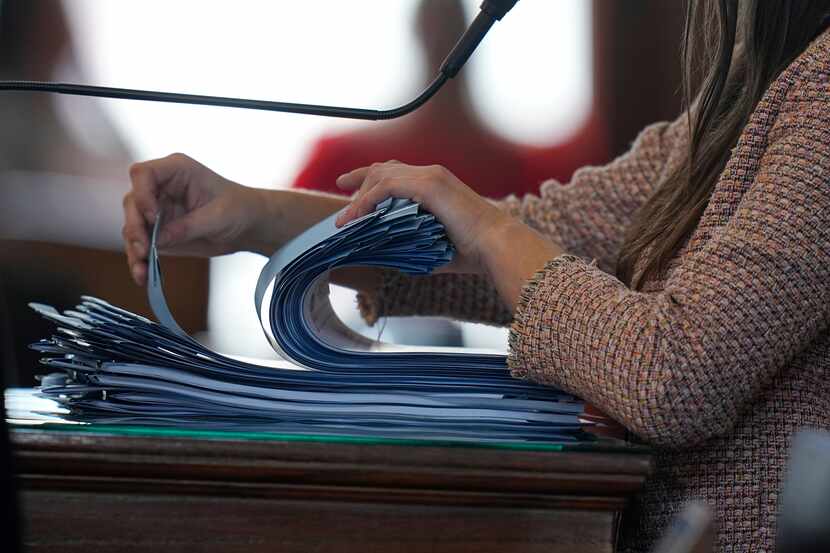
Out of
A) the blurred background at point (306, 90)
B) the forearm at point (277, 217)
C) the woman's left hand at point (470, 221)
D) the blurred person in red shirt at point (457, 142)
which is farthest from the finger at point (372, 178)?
the blurred person in red shirt at point (457, 142)

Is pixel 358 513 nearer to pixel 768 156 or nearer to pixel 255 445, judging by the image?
pixel 255 445

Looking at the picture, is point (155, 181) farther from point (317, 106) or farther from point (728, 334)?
point (728, 334)

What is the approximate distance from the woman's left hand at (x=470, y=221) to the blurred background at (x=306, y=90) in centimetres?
219

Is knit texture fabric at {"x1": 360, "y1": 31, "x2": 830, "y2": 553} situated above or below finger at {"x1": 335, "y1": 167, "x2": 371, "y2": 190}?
below

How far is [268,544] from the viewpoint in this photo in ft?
1.73

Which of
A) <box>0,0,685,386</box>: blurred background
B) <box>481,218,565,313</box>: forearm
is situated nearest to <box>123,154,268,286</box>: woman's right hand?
<box>481,218,565,313</box>: forearm

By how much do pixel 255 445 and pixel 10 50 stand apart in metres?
3.07

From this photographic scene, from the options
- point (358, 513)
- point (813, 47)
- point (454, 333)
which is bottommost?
point (454, 333)

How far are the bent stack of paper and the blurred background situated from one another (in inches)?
88.4

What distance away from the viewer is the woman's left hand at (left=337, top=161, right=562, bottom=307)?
0.68 metres

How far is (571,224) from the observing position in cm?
111

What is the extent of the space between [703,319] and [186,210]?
1.67 feet

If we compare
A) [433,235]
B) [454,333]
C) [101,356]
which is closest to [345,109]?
[433,235]

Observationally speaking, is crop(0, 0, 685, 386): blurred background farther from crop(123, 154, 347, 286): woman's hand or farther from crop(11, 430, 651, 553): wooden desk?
crop(11, 430, 651, 553): wooden desk
